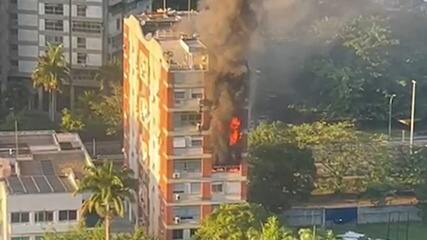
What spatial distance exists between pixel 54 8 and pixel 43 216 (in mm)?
21793

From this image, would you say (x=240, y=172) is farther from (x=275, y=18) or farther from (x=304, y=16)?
(x=304, y=16)

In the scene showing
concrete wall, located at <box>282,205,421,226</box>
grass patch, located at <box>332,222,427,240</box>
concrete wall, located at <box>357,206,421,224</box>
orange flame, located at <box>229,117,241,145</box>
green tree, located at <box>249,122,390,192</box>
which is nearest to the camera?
orange flame, located at <box>229,117,241,145</box>

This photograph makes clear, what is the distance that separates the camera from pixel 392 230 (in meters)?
54.2

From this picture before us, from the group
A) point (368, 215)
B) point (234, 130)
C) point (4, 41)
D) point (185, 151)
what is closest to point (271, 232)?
point (234, 130)

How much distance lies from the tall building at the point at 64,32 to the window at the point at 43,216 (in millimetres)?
20331

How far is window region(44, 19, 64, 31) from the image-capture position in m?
68.1

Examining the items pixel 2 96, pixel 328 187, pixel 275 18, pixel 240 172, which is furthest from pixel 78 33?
pixel 240 172

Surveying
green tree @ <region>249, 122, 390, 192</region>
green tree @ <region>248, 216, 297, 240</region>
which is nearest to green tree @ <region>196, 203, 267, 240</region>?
green tree @ <region>248, 216, 297, 240</region>

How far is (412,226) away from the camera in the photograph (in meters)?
54.8

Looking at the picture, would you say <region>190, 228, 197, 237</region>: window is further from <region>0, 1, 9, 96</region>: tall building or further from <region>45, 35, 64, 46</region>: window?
<region>0, 1, 9, 96</region>: tall building

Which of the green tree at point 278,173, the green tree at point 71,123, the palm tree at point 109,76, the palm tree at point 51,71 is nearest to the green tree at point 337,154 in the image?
the green tree at point 278,173

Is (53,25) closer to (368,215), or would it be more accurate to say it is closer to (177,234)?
(368,215)

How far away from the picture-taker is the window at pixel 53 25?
223ft

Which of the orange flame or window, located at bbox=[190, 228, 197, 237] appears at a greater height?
the orange flame
